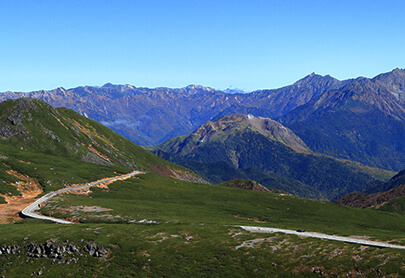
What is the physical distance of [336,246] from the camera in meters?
62.7

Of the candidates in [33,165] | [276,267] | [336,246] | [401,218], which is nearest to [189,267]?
[276,267]

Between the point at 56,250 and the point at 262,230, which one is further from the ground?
the point at 56,250

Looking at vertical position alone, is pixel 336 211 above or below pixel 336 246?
below

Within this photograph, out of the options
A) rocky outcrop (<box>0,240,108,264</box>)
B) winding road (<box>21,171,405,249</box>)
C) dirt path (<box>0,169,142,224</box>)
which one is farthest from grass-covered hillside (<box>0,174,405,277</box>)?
dirt path (<box>0,169,142,224</box>)

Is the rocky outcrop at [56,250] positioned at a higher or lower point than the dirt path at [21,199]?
lower

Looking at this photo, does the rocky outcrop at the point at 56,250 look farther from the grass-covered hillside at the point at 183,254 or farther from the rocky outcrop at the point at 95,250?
the grass-covered hillside at the point at 183,254

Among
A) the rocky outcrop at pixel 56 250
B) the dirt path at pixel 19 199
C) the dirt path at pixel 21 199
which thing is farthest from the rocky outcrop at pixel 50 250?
the dirt path at pixel 19 199

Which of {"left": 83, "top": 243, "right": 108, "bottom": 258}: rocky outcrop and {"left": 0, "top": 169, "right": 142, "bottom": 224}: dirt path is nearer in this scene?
{"left": 83, "top": 243, "right": 108, "bottom": 258}: rocky outcrop

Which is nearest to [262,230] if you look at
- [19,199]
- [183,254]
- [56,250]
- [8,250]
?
[183,254]

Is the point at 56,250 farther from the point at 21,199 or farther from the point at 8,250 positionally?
the point at 21,199

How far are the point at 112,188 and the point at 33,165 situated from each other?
33.3 metres

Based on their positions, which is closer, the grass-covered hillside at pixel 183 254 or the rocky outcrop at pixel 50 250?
the grass-covered hillside at pixel 183 254

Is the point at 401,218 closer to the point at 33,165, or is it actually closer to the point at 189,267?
the point at 189,267

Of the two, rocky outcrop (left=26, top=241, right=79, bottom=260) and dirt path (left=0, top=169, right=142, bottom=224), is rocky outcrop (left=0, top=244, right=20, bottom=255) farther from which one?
dirt path (left=0, top=169, right=142, bottom=224)
